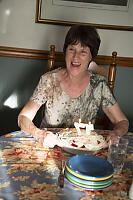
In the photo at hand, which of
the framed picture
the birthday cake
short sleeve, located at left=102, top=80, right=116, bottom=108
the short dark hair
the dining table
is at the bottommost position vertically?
the dining table

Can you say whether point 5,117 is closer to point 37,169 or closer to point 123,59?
point 123,59

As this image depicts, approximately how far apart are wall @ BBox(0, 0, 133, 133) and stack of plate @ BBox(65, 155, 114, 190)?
1653mm

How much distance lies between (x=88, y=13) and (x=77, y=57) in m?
0.89

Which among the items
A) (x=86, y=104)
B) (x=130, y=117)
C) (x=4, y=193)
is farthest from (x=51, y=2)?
(x=4, y=193)

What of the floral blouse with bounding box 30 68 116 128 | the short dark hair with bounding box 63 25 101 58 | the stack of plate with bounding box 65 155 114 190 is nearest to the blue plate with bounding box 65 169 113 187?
the stack of plate with bounding box 65 155 114 190

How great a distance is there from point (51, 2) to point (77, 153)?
5.53 ft

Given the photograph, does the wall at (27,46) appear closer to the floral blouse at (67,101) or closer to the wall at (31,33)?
the wall at (31,33)

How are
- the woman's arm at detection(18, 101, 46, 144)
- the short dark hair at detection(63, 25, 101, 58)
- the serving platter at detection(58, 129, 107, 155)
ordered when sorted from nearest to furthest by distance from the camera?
1. the serving platter at detection(58, 129, 107, 155)
2. the woman's arm at detection(18, 101, 46, 144)
3. the short dark hair at detection(63, 25, 101, 58)

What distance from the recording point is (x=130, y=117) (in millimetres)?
2840

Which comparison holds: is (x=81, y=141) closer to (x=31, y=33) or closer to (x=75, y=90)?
(x=75, y=90)

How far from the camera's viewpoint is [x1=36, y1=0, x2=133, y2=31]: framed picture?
2.51m

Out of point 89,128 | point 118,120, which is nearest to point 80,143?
point 89,128

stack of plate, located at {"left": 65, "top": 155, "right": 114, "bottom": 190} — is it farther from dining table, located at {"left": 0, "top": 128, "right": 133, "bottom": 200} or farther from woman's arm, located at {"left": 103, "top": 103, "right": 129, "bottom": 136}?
woman's arm, located at {"left": 103, "top": 103, "right": 129, "bottom": 136}

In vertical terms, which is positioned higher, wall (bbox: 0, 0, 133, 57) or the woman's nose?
wall (bbox: 0, 0, 133, 57)
